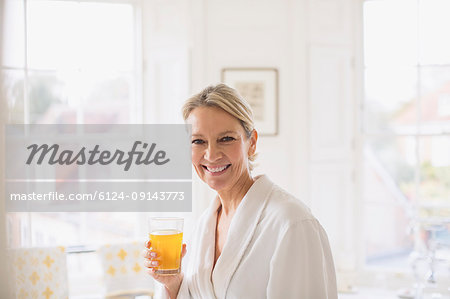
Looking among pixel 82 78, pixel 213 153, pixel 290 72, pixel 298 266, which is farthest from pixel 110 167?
pixel 298 266

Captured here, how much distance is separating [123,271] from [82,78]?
151 cm

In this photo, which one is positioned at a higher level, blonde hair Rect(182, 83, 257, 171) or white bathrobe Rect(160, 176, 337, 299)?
blonde hair Rect(182, 83, 257, 171)

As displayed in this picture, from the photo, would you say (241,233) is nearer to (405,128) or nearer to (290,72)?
(290,72)

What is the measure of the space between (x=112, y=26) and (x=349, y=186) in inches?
87.0

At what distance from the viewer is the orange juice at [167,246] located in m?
1.37

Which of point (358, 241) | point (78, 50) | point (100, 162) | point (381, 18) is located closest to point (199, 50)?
point (78, 50)

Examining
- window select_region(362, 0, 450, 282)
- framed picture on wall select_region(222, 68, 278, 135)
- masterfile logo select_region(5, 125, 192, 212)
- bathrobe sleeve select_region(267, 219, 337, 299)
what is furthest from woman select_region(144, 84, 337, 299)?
window select_region(362, 0, 450, 282)

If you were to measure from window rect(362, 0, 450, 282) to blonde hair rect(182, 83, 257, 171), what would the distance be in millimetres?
2414

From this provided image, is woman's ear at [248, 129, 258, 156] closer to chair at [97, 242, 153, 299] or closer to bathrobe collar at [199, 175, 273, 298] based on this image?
bathrobe collar at [199, 175, 273, 298]

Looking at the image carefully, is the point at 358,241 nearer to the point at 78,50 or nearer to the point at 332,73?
the point at 332,73

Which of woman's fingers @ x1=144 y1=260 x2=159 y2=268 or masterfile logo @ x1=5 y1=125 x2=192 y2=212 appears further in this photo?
masterfile logo @ x1=5 y1=125 x2=192 y2=212

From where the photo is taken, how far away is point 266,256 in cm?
130

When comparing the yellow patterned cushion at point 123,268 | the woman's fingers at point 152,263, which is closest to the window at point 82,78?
the yellow patterned cushion at point 123,268

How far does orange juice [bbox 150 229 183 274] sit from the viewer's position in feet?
4.50
